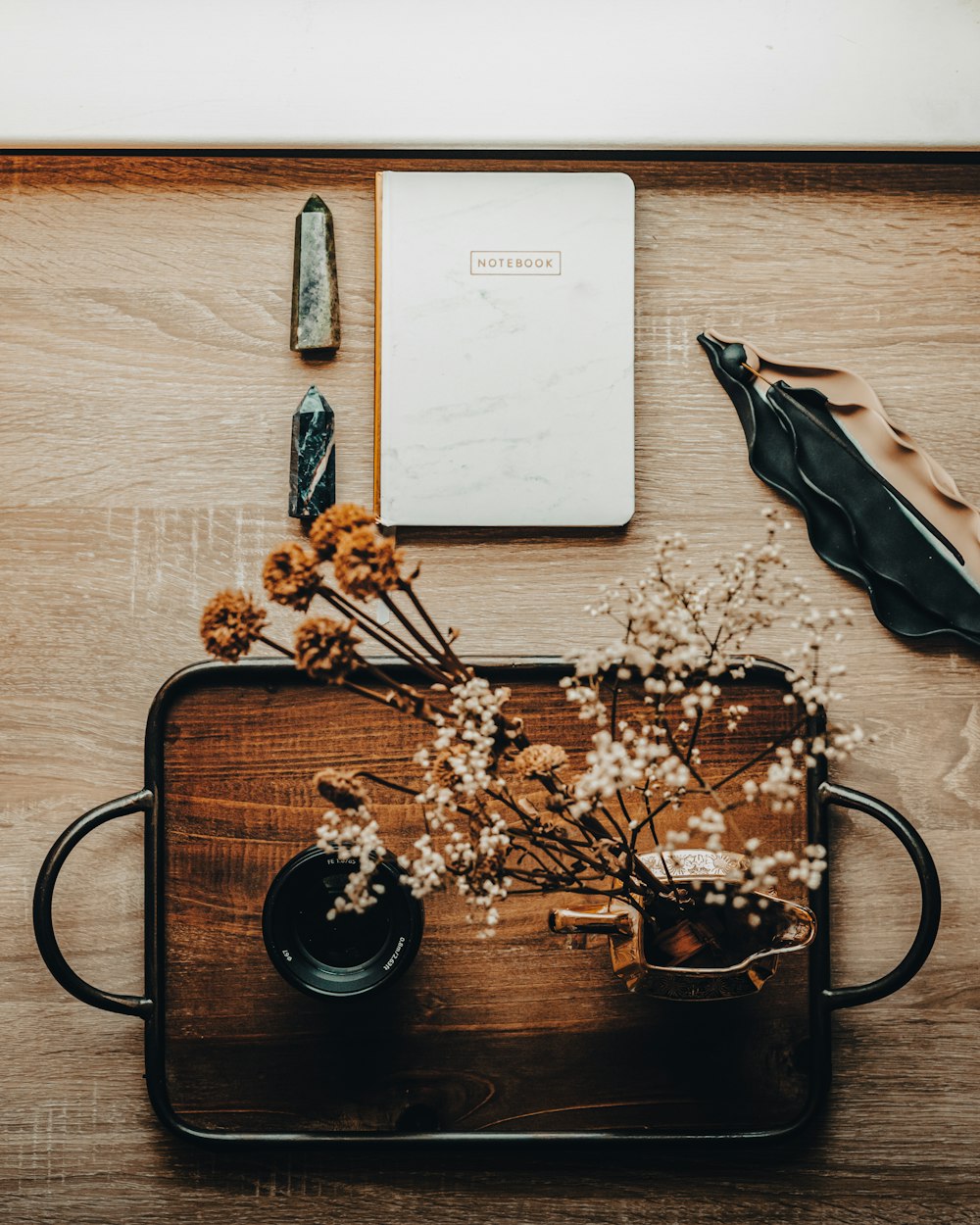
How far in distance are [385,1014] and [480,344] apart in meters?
0.56

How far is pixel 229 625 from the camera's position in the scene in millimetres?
521

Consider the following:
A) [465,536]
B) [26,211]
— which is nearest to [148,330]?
[26,211]

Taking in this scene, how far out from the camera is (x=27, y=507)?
0.82 metres

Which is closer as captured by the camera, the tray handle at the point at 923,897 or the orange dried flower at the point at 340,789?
the orange dried flower at the point at 340,789

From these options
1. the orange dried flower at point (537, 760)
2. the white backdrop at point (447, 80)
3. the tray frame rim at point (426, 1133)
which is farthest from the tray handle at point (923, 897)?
the white backdrop at point (447, 80)

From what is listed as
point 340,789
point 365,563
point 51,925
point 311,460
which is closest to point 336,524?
point 365,563

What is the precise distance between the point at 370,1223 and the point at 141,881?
344mm

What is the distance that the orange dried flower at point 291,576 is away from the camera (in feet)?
1.66

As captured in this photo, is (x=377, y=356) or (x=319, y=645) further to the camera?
(x=377, y=356)

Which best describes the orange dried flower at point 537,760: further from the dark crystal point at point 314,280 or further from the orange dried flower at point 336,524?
the dark crystal point at point 314,280

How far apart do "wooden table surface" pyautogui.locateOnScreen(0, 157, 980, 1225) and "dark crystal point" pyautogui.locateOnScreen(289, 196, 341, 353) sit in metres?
0.02

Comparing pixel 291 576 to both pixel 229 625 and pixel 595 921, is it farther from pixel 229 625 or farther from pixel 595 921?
pixel 595 921

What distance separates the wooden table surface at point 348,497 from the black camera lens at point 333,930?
0.19 meters

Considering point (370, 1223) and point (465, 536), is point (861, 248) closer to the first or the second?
point (465, 536)
